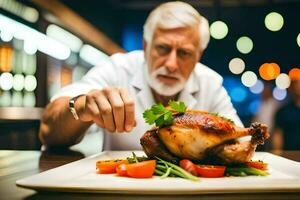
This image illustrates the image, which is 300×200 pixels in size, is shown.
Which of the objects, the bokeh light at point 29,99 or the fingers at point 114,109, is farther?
the bokeh light at point 29,99

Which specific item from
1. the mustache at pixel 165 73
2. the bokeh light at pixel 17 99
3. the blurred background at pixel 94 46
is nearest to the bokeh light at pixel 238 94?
the blurred background at pixel 94 46

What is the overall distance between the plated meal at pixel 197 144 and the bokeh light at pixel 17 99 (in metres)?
3.38

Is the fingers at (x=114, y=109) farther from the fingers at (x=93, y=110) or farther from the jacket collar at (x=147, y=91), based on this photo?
the jacket collar at (x=147, y=91)

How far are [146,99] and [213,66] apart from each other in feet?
33.7

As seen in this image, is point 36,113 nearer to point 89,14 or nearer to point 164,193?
point 89,14

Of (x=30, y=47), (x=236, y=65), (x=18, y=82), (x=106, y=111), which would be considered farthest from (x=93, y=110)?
(x=236, y=65)

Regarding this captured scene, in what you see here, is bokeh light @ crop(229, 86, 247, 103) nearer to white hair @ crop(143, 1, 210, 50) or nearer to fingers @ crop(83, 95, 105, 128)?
white hair @ crop(143, 1, 210, 50)

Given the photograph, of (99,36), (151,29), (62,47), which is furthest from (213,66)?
(151,29)

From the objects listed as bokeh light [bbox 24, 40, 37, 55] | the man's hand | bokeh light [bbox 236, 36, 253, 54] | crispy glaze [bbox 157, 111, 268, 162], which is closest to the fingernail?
the man's hand

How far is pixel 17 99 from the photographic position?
15.1 feet

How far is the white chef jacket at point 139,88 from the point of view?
10.2 ft

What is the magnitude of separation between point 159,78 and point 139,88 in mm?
308

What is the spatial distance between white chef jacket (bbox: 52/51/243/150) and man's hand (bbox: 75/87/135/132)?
1323mm

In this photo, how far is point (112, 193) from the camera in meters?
0.97
